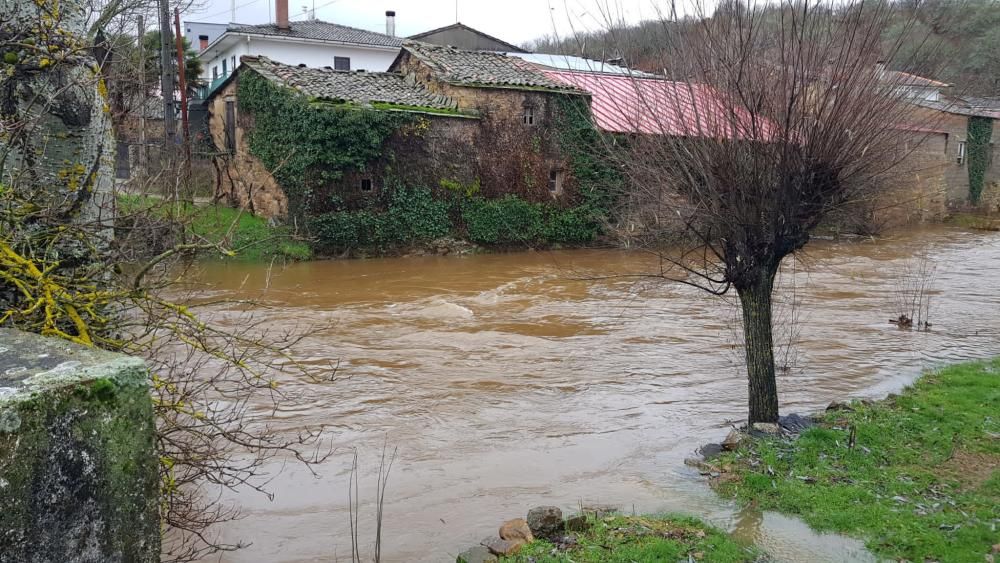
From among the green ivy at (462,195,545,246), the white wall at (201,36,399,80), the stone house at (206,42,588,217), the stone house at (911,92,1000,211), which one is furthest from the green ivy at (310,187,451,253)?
the stone house at (911,92,1000,211)

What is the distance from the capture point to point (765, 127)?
22.2 ft

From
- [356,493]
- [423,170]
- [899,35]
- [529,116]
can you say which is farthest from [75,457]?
[529,116]

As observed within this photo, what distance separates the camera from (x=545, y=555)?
5.35 metres

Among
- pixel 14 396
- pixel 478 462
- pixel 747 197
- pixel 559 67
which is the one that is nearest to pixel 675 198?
pixel 747 197

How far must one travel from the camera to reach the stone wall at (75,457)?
194cm

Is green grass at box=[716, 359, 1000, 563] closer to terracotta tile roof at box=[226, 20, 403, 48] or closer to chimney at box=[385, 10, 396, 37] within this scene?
terracotta tile roof at box=[226, 20, 403, 48]

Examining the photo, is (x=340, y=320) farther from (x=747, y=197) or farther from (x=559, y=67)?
(x=559, y=67)

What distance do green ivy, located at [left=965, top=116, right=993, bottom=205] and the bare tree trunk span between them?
32.2m

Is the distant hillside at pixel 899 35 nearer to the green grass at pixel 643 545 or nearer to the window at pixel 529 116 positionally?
the green grass at pixel 643 545

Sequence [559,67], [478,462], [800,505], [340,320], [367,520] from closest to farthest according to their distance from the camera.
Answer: [800,505] → [367,520] → [478,462] → [340,320] → [559,67]

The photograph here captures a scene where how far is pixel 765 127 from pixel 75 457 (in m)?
6.13

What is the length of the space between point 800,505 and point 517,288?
11972 millimetres

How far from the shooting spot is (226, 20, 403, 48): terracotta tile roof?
36.3 m

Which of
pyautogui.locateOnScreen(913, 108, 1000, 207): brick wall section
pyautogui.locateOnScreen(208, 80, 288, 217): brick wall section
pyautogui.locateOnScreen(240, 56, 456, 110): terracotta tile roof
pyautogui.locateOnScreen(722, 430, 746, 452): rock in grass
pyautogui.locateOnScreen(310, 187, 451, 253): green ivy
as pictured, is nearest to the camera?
pyautogui.locateOnScreen(722, 430, 746, 452): rock in grass
